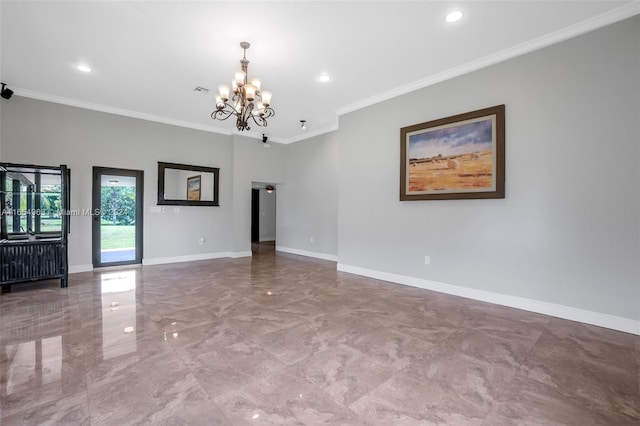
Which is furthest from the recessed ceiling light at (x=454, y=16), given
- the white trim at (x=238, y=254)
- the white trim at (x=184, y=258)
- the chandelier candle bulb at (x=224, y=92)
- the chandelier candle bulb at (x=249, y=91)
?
the white trim at (x=184, y=258)

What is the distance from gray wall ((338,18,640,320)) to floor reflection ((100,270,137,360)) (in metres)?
3.95

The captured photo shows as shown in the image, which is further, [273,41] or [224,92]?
[224,92]

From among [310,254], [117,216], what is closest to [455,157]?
[310,254]

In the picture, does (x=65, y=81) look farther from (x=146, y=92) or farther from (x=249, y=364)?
(x=249, y=364)

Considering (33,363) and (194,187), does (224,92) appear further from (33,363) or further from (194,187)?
(194,187)

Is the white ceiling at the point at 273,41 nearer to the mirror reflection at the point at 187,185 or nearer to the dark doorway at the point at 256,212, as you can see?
the mirror reflection at the point at 187,185

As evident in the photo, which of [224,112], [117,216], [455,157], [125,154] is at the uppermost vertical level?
[224,112]

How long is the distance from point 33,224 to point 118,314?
272cm

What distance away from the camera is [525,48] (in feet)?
12.0

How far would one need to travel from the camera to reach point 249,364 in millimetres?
2377

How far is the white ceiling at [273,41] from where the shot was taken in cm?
304

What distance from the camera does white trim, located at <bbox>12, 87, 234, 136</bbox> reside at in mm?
5212

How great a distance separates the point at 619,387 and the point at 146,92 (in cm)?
705

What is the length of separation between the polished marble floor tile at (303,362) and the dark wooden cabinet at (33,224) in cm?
45
